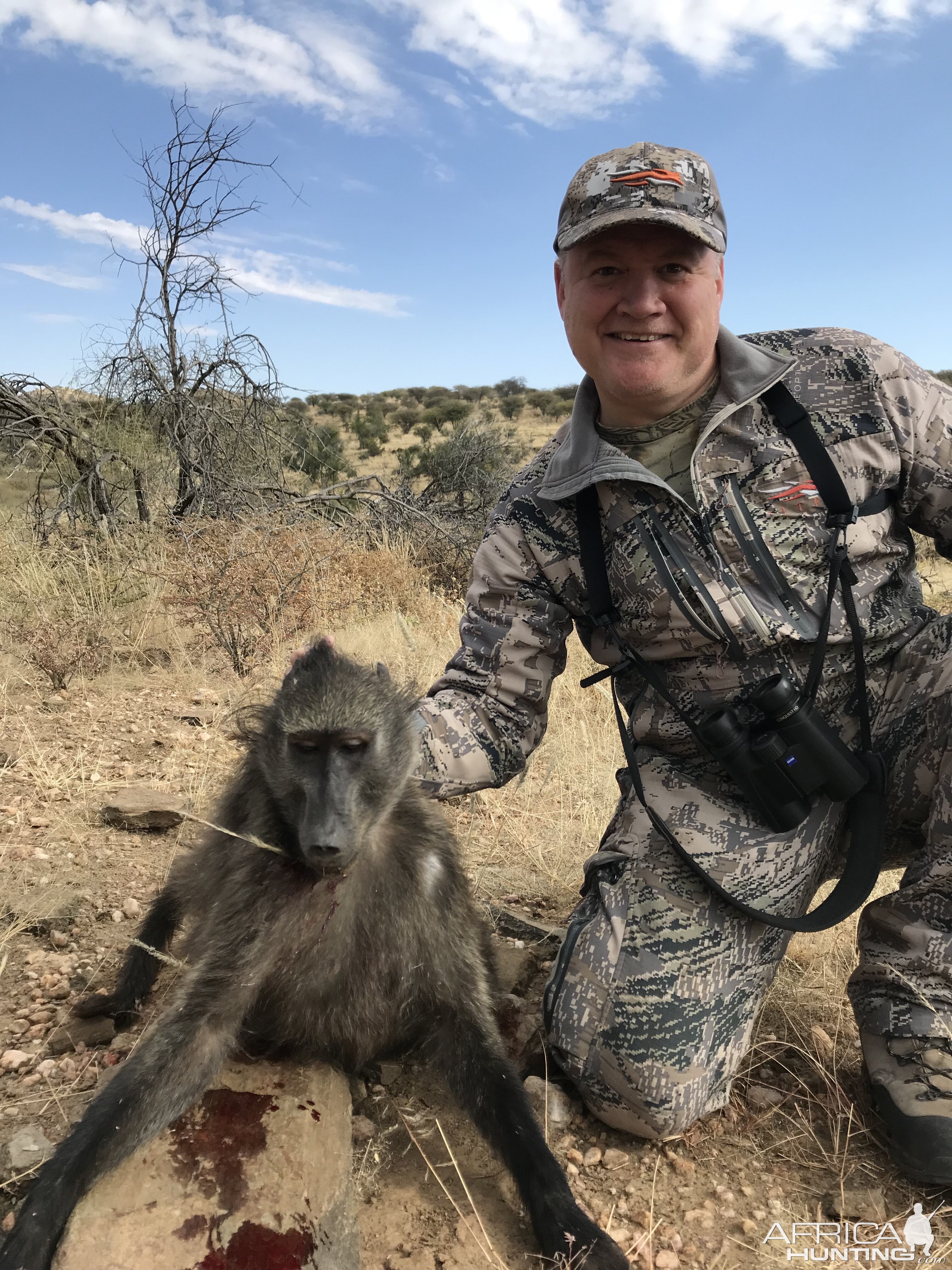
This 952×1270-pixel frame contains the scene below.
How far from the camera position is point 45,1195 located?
5.91 ft

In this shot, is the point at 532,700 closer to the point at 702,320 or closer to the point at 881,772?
the point at 881,772

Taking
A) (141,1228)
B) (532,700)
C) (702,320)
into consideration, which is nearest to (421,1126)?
(141,1228)

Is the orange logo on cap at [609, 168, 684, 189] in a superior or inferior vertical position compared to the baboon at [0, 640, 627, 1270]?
superior

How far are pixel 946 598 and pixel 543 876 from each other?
900cm

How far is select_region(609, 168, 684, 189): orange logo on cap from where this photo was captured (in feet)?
8.55

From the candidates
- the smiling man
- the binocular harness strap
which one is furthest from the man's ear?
the binocular harness strap

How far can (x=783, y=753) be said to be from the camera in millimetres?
2549

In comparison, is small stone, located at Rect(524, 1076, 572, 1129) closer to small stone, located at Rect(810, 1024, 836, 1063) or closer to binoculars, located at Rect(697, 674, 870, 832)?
small stone, located at Rect(810, 1024, 836, 1063)

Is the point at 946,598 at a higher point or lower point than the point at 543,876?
higher

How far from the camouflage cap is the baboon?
1445mm

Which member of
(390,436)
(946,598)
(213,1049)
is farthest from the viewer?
(390,436)

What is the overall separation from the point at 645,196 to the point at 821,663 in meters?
1.40

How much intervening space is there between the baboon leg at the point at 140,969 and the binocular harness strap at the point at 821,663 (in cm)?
149

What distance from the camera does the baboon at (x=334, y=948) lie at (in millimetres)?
1954
